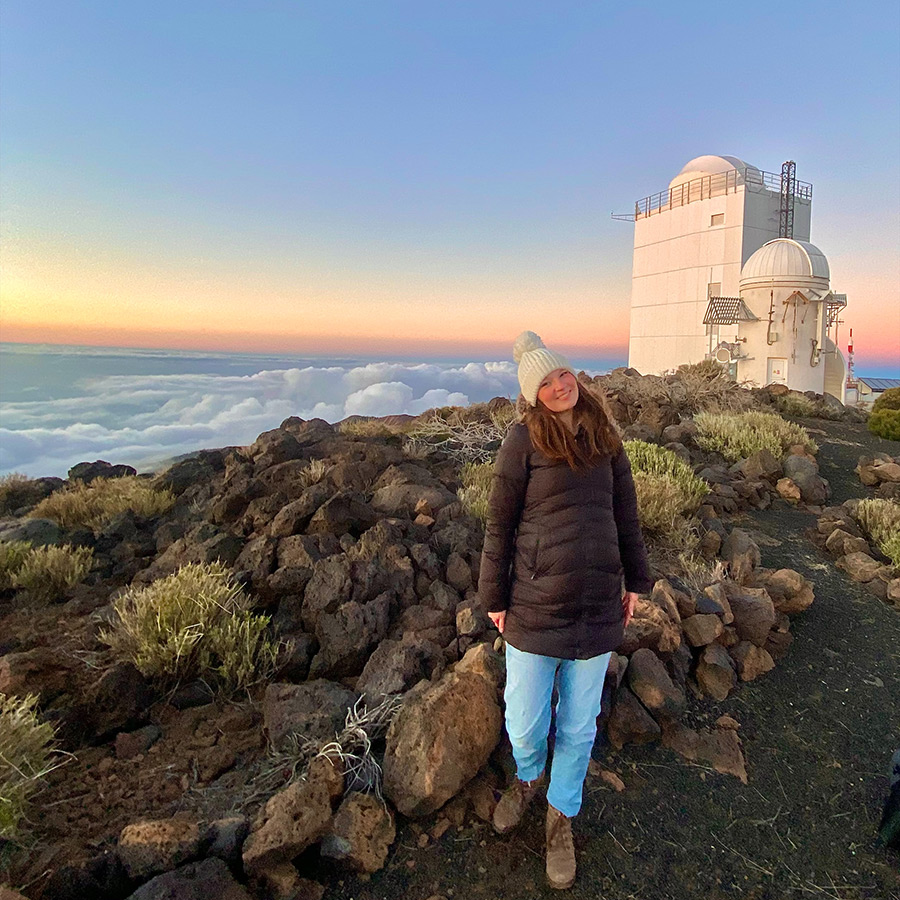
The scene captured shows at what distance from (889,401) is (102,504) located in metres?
12.5

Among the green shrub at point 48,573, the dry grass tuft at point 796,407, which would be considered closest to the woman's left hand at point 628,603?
the green shrub at point 48,573

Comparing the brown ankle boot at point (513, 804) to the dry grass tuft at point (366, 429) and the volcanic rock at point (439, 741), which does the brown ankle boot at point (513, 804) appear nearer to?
the volcanic rock at point (439, 741)

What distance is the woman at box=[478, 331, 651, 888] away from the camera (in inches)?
88.9

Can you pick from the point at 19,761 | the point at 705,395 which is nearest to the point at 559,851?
the point at 19,761

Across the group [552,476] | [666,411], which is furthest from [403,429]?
[552,476]

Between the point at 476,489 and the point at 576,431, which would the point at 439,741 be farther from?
the point at 476,489

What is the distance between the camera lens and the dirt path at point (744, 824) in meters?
2.29

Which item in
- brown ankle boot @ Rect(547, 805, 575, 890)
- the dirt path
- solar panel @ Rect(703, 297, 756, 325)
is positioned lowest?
the dirt path

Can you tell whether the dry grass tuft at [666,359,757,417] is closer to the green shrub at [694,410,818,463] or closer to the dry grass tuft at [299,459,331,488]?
the green shrub at [694,410,818,463]

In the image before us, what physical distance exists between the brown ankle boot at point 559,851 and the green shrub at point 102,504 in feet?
14.6

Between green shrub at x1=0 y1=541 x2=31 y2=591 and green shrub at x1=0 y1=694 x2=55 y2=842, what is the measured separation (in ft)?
6.67

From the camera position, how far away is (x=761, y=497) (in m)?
6.41

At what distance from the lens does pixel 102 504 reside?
5.86 m

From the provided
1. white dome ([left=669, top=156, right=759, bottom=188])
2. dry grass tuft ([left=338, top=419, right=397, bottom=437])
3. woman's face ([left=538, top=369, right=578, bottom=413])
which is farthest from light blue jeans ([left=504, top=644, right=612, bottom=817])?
white dome ([left=669, top=156, right=759, bottom=188])
